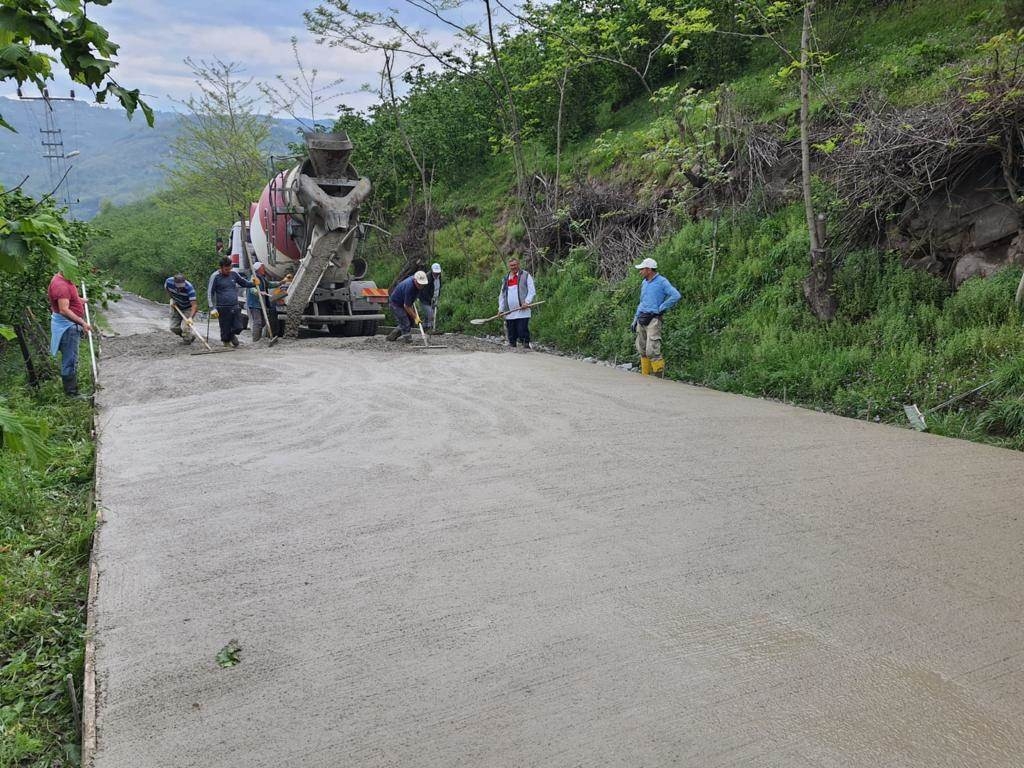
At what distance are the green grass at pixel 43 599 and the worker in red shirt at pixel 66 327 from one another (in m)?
2.44

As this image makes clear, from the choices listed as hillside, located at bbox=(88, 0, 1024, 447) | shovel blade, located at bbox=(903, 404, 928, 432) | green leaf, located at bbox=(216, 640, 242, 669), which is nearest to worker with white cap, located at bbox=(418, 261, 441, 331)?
Result: hillside, located at bbox=(88, 0, 1024, 447)

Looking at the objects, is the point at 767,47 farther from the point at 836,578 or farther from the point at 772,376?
the point at 836,578

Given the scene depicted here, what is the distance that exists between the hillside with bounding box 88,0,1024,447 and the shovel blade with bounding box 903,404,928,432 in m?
0.10

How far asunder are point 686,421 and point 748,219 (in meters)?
4.76

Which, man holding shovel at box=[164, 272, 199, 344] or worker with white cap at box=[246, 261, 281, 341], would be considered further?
worker with white cap at box=[246, 261, 281, 341]

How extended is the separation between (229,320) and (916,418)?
9.15 m

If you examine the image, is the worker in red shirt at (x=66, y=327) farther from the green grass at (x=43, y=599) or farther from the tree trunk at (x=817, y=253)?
the tree trunk at (x=817, y=253)

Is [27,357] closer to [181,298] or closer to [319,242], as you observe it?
[181,298]

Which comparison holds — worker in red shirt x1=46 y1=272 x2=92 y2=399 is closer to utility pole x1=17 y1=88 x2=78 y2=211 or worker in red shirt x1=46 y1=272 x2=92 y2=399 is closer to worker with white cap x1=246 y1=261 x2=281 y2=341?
utility pole x1=17 y1=88 x2=78 y2=211

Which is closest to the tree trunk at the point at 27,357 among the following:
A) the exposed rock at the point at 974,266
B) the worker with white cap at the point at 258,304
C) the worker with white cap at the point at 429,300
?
the worker with white cap at the point at 258,304

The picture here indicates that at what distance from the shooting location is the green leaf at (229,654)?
273 cm

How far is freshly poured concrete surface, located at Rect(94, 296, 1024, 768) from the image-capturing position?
2316 mm

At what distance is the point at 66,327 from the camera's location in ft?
26.7

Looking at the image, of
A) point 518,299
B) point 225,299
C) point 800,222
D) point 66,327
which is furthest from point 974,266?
point 225,299
